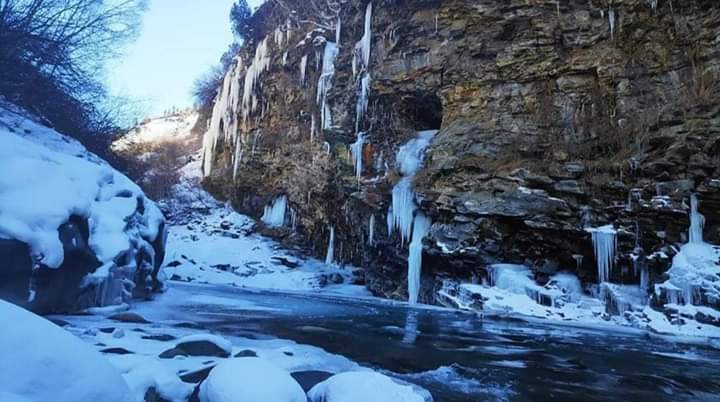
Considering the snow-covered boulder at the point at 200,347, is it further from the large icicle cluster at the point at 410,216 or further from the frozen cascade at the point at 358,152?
the frozen cascade at the point at 358,152

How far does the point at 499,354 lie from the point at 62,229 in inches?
225

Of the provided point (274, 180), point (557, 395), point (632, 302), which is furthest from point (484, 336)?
point (274, 180)

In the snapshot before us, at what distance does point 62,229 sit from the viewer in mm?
5500

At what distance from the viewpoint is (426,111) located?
17.8m

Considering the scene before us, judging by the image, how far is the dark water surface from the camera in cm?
408

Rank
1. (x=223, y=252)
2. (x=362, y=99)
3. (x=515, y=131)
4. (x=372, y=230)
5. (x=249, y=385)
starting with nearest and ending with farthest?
(x=249, y=385)
(x=515, y=131)
(x=372, y=230)
(x=362, y=99)
(x=223, y=252)

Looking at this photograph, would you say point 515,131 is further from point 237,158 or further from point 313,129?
point 237,158

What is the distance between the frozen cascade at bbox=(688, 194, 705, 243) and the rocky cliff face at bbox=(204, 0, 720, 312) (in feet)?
0.52

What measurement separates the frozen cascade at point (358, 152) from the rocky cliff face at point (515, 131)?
0.27 ft

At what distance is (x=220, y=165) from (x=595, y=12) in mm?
20089

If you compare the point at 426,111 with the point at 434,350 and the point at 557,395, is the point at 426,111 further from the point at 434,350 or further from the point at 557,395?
the point at 557,395

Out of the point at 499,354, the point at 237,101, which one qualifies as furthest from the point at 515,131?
the point at 237,101

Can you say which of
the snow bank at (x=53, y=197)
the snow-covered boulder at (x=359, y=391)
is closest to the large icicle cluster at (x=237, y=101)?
the snow bank at (x=53, y=197)

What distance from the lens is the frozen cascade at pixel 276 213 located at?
73.7 feet
